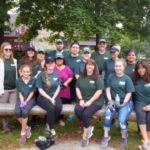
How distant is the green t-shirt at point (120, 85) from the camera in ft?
24.8

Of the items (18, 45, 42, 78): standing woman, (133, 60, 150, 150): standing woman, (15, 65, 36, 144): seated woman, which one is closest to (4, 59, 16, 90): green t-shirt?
(18, 45, 42, 78): standing woman

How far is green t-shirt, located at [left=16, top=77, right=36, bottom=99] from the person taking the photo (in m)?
7.82

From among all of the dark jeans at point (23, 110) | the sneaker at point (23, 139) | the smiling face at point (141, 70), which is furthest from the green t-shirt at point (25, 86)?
the smiling face at point (141, 70)

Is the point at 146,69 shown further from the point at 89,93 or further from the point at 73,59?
the point at 73,59

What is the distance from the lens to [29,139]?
25.9ft

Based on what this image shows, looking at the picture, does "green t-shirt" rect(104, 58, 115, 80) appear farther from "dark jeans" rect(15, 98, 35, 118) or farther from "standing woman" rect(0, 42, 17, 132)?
"standing woman" rect(0, 42, 17, 132)

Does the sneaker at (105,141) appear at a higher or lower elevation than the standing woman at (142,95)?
lower

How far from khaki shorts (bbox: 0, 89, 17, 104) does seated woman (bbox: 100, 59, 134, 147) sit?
2.06m

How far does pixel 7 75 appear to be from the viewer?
321 inches

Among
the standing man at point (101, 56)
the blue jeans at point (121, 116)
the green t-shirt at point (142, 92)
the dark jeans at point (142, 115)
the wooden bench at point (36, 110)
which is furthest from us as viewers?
the standing man at point (101, 56)

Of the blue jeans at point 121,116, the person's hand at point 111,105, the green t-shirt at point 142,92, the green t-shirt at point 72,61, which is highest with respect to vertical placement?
the green t-shirt at point 72,61

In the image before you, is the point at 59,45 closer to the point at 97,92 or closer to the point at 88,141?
the point at 97,92

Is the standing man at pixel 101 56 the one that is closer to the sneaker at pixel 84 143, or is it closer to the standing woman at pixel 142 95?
the standing woman at pixel 142 95

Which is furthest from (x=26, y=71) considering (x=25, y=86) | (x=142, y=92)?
(x=142, y=92)
